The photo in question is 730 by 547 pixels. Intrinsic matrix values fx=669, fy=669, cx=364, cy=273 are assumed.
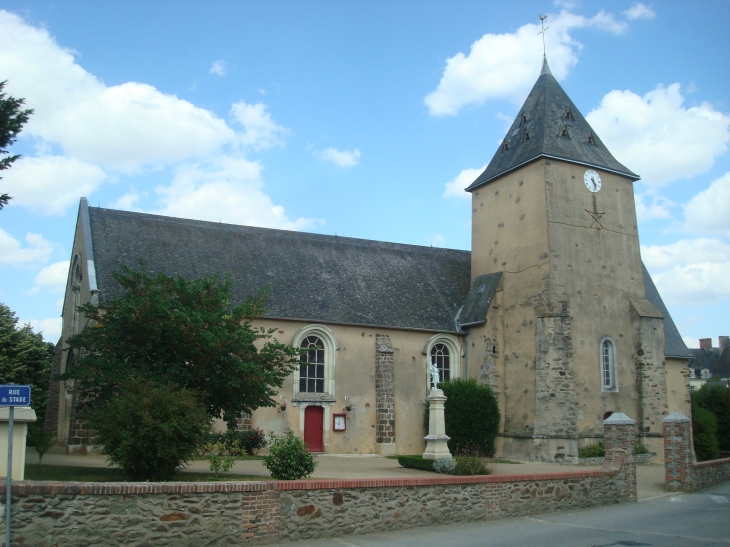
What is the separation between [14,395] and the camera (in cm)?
831

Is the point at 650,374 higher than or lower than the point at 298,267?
lower

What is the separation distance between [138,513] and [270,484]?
1.97 m

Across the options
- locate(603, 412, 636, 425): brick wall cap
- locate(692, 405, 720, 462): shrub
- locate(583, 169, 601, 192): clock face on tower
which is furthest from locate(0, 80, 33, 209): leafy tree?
locate(692, 405, 720, 462): shrub

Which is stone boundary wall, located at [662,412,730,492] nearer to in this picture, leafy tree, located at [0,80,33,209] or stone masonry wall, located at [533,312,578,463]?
stone masonry wall, located at [533,312,578,463]

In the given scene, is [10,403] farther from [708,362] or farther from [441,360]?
[708,362]

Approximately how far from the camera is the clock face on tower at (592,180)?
1042 inches

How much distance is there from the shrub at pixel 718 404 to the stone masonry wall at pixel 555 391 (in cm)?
972

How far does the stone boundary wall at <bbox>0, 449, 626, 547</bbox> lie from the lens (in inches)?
344

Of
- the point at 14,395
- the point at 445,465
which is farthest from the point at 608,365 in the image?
the point at 14,395

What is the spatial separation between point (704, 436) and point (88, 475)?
2375 cm

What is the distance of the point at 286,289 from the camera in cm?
2541

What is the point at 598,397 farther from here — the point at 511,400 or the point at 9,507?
the point at 9,507

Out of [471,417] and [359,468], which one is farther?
[471,417]

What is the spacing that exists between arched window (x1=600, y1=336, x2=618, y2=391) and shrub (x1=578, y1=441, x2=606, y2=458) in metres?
2.32
